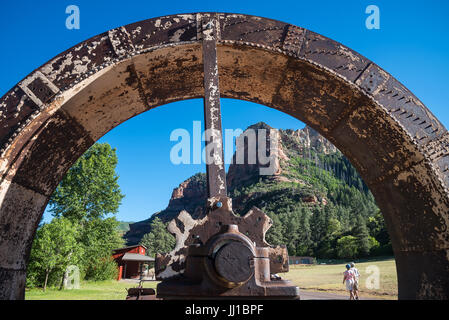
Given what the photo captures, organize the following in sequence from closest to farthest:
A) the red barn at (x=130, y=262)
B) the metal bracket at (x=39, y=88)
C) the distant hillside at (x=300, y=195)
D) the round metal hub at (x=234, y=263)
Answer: the round metal hub at (x=234, y=263), the metal bracket at (x=39, y=88), the red barn at (x=130, y=262), the distant hillside at (x=300, y=195)

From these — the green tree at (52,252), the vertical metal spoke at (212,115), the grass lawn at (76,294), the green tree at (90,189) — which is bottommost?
the grass lawn at (76,294)

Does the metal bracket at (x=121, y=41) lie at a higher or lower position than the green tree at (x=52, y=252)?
higher

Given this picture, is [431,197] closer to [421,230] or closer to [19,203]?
[421,230]

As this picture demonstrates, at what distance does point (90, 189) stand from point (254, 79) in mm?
22740

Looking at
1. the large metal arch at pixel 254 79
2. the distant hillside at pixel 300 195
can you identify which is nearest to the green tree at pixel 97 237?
the large metal arch at pixel 254 79

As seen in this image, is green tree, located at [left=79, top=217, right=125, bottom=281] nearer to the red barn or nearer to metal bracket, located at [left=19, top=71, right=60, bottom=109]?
the red barn

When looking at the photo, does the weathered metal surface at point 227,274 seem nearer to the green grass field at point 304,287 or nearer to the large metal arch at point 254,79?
the large metal arch at point 254,79

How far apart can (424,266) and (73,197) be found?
23.8 metres

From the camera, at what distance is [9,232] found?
3717 mm

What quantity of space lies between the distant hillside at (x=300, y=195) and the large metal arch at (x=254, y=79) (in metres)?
54.4

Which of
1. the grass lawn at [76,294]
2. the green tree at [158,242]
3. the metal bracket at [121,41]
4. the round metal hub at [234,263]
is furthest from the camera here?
the green tree at [158,242]

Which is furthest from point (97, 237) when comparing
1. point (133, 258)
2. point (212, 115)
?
point (212, 115)

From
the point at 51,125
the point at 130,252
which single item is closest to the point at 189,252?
the point at 51,125

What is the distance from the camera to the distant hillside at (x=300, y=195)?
73.2m
